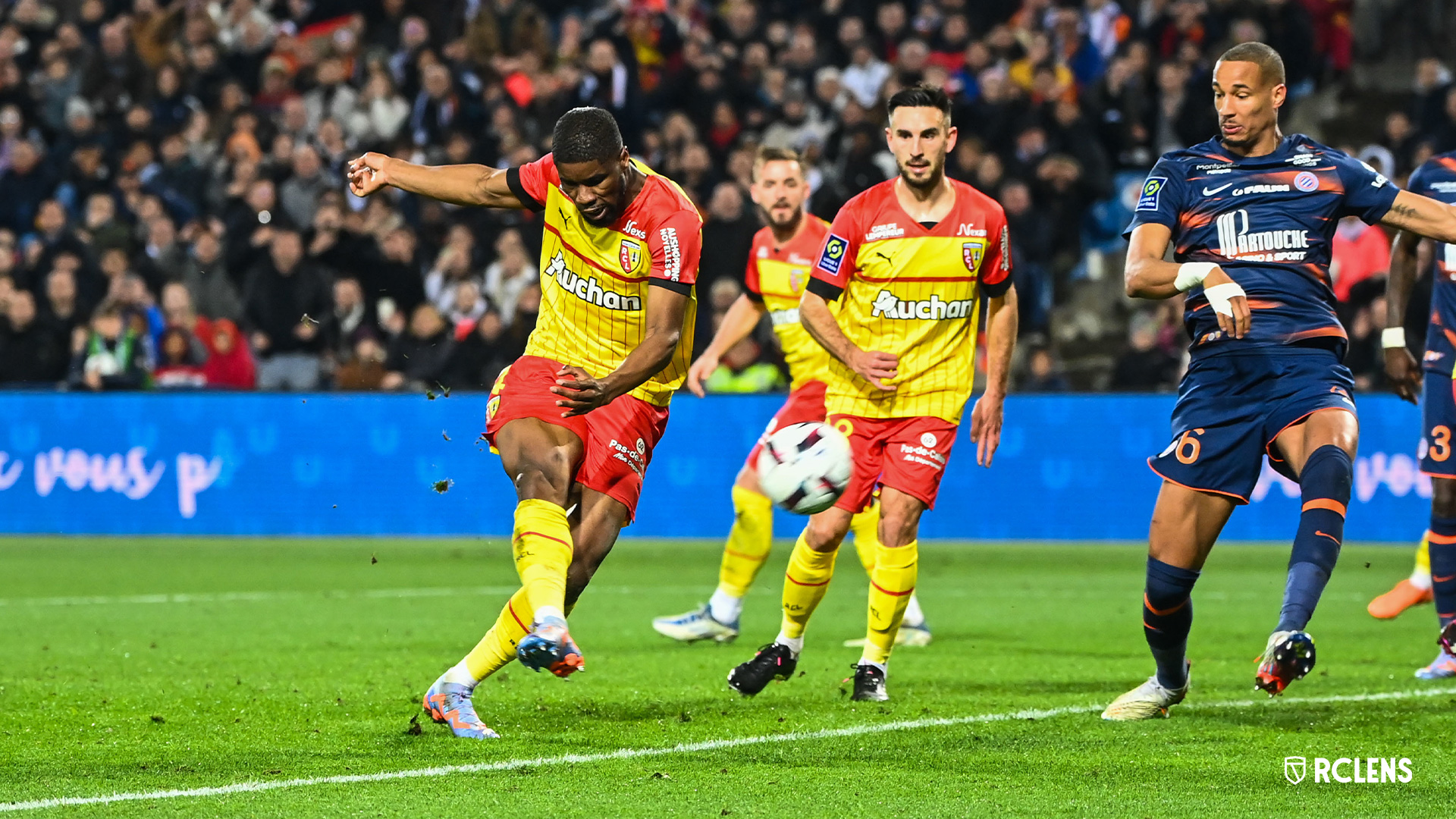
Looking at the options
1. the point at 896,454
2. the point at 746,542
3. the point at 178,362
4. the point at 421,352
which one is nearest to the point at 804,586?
the point at 896,454

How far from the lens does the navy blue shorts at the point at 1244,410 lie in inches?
241

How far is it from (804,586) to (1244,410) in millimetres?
2262

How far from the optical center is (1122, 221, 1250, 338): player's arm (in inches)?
227

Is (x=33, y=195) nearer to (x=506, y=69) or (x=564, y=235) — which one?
(x=506, y=69)

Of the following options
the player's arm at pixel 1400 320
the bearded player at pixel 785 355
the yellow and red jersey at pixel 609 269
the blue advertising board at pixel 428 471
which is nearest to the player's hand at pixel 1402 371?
the player's arm at pixel 1400 320

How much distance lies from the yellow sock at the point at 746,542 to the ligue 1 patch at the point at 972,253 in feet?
7.44

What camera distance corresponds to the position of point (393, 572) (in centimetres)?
1425

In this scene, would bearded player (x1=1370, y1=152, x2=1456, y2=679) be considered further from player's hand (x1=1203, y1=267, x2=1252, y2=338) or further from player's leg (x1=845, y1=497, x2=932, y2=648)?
player's hand (x1=1203, y1=267, x2=1252, y2=338)

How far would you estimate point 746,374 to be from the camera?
16672 millimetres

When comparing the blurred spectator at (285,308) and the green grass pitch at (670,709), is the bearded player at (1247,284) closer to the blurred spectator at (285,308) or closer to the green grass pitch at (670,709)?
the green grass pitch at (670,709)

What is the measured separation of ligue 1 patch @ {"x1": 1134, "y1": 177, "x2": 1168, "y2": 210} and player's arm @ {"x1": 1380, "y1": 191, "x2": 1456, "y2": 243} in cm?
74

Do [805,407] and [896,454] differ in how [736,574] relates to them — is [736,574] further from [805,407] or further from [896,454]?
[896,454]

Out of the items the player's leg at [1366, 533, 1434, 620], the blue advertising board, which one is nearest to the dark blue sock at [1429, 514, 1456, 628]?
the player's leg at [1366, 533, 1434, 620]

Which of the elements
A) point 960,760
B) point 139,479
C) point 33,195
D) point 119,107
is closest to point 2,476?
point 139,479
